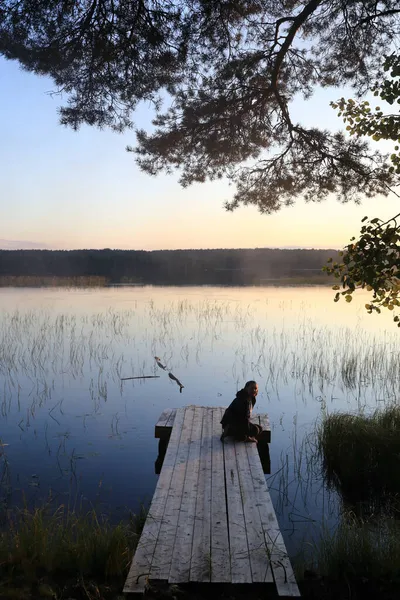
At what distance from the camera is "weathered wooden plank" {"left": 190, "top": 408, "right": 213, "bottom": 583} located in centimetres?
427

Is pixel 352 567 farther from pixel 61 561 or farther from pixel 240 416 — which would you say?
pixel 240 416

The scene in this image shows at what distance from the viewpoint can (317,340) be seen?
1886cm

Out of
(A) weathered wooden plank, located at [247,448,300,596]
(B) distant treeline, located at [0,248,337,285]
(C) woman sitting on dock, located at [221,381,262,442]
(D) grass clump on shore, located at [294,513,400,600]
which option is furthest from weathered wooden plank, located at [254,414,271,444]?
(B) distant treeline, located at [0,248,337,285]

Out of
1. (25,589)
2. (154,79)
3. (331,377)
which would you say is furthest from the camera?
Result: (331,377)

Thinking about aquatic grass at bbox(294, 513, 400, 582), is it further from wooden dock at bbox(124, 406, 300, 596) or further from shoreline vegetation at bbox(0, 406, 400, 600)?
wooden dock at bbox(124, 406, 300, 596)

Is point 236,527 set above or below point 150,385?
above

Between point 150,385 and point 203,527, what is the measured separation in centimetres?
849

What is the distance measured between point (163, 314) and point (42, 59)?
709 inches

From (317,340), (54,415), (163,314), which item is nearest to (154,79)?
(54,415)

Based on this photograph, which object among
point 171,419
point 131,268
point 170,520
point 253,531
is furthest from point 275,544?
point 131,268

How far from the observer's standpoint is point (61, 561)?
484 centimetres

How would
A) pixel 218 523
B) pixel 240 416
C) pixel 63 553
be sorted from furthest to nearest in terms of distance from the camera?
pixel 240 416 → pixel 218 523 → pixel 63 553

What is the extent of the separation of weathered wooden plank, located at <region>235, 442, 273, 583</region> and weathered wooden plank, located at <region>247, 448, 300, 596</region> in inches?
1.6

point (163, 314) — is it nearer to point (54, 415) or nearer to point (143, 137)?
point (54, 415)
